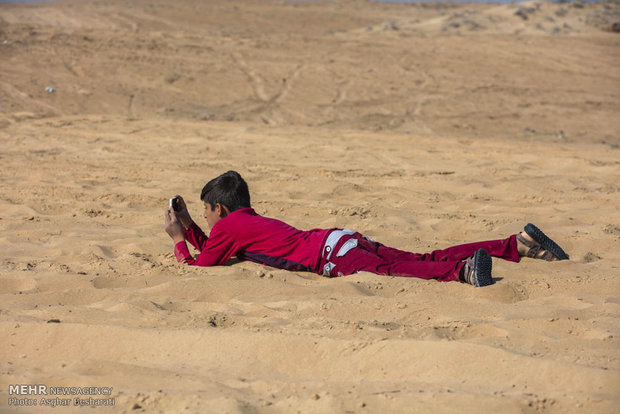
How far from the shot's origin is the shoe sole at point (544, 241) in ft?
13.7

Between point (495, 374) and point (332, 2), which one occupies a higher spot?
point (332, 2)

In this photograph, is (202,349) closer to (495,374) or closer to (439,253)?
(495,374)

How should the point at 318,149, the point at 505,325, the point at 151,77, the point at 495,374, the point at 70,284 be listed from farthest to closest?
the point at 151,77 → the point at 318,149 → the point at 70,284 → the point at 505,325 → the point at 495,374

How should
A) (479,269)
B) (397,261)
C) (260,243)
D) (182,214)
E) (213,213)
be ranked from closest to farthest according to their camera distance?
(479,269), (397,261), (260,243), (213,213), (182,214)

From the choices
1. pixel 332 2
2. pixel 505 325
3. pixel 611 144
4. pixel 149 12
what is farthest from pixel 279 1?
pixel 505 325

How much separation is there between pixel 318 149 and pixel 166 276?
454 centimetres

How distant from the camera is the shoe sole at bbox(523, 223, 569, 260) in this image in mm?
4188

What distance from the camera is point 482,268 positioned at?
369 centimetres

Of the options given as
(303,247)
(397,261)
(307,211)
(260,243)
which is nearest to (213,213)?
(260,243)

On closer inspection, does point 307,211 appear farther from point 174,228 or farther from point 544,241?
point 544,241

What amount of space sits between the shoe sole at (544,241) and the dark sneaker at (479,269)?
634 mm

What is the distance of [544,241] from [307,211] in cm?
209

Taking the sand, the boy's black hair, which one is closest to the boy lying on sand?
the boy's black hair

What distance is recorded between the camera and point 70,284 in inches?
145
